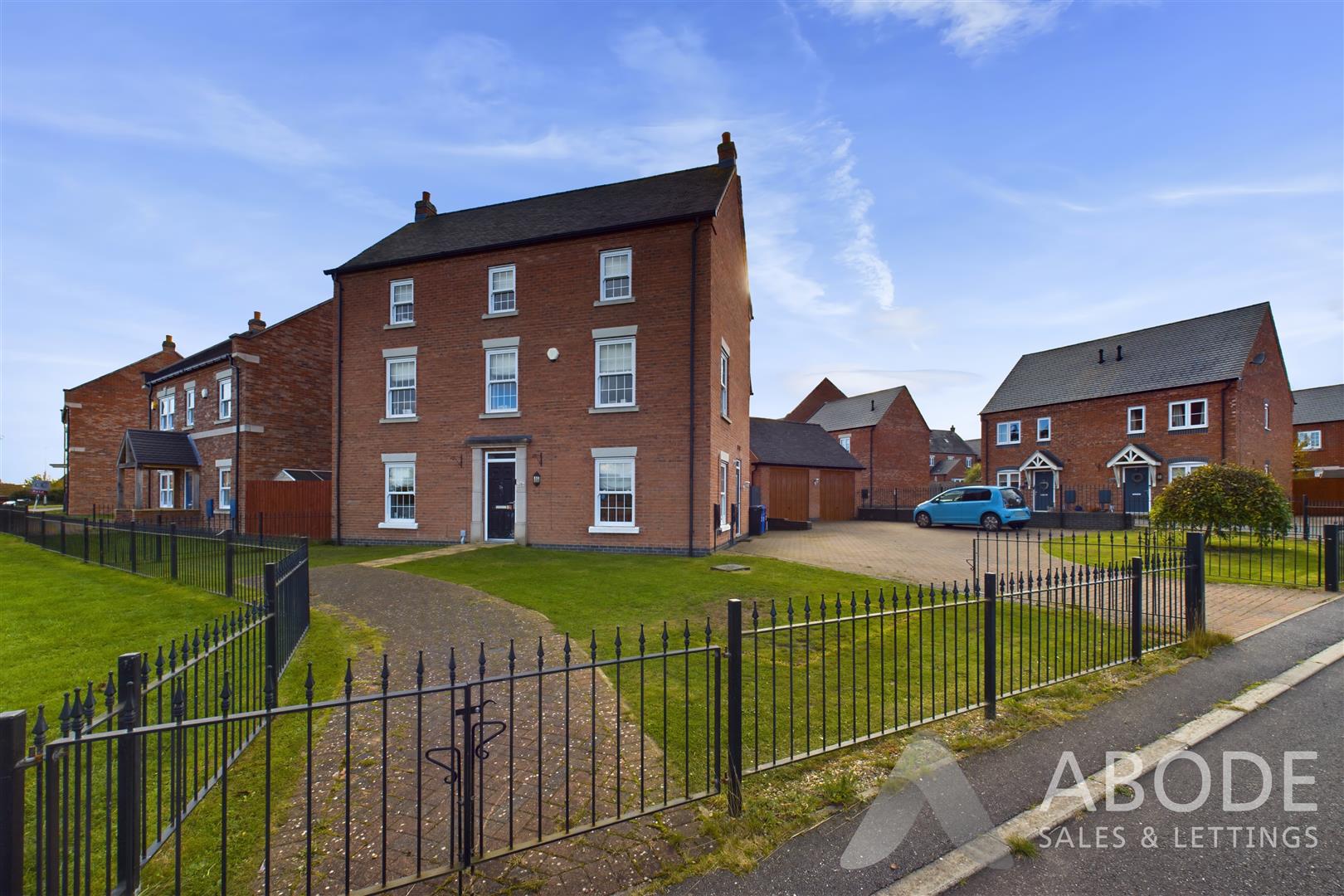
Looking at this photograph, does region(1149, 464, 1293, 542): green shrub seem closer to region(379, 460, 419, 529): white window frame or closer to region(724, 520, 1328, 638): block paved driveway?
region(724, 520, 1328, 638): block paved driveway

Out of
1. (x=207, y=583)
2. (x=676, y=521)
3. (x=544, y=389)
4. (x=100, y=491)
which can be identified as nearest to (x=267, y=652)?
(x=207, y=583)

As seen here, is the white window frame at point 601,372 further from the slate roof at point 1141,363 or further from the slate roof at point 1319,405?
the slate roof at point 1319,405

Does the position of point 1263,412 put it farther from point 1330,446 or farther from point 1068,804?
point 1068,804

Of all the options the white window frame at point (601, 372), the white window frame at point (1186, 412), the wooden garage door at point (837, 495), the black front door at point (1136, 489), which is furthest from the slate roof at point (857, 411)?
the white window frame at point (601, 372)

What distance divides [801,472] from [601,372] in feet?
55.2

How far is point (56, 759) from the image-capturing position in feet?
8.49

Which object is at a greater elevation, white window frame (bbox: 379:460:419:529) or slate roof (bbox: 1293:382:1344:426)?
slate roof (bbox: 1293:382:1344:426)

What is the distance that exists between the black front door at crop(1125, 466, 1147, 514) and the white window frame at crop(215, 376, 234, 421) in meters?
42.0

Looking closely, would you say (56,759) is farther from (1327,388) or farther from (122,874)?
(1327,388)

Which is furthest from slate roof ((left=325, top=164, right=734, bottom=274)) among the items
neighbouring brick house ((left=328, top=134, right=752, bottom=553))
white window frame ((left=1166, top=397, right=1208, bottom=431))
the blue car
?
white window frame ((left=1166, top=397, right=1208, bottom=431))

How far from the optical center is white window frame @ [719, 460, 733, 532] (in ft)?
61.2

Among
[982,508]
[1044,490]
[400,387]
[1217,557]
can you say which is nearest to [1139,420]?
[1044,490]

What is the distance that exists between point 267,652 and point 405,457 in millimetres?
14620

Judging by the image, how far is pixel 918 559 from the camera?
16281 millimetres
